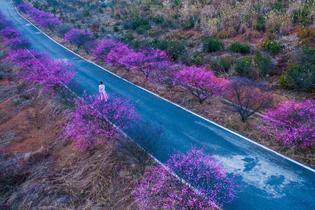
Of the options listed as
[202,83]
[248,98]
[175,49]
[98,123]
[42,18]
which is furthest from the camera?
[42,18]

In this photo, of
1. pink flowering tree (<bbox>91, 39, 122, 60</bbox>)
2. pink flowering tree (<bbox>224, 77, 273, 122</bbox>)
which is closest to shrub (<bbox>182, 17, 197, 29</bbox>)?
pink flowering tree (<bbox>91, 39, 122, 60</bbox>)

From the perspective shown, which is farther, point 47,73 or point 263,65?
point 47,73

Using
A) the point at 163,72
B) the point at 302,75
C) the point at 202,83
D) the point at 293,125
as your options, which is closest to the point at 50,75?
the point at 163,72

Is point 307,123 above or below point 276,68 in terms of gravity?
above

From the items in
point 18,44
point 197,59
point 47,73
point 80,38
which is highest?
point 197,59

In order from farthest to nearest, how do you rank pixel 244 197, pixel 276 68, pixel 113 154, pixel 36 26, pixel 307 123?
pixel 36 26 → pixel 276 68 → pixel 113 154 → pixel 307 123 → pixel 244 197

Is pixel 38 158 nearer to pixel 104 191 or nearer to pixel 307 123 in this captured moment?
pixel 104 191

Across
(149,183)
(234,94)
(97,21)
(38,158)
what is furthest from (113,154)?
(97,21)

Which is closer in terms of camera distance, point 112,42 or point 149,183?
point 149,183

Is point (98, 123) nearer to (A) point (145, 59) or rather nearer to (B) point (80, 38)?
(A) point (145, 59)
